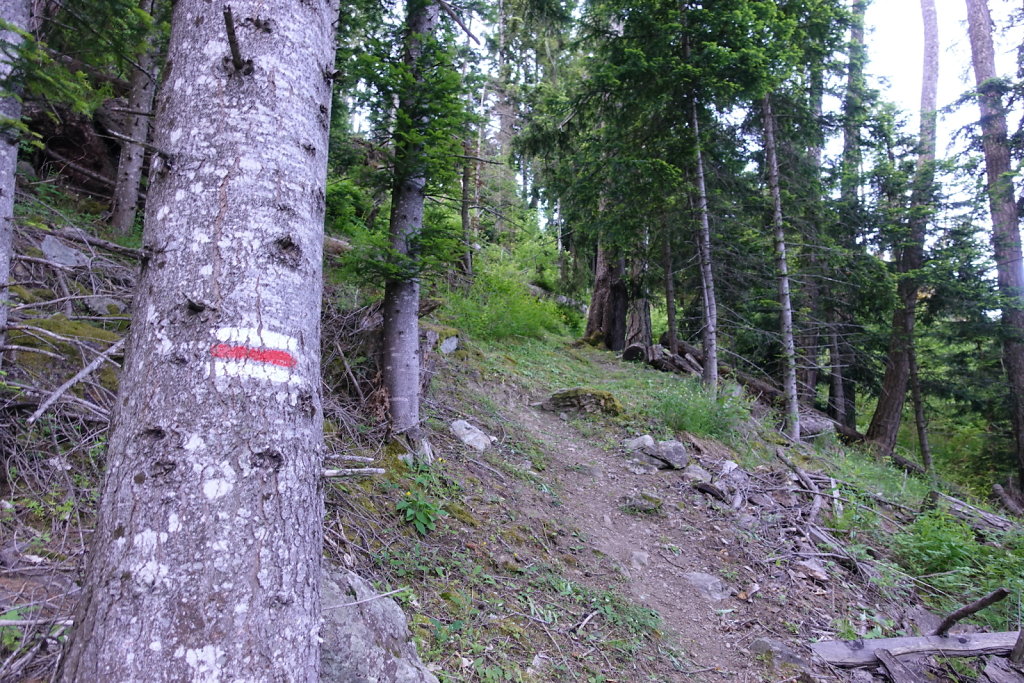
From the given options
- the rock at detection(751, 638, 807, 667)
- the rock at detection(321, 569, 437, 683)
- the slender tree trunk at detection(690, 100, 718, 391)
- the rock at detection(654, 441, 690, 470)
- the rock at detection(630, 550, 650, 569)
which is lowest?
the rock at detection(751, 638, 807, 667)

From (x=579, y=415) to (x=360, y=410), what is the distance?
4192 millimetres

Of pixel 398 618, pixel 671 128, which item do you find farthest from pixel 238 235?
pixel 671 128

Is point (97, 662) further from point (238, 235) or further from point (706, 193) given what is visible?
point (706, 193)

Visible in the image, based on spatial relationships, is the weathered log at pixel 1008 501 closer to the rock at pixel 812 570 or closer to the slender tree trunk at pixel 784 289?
the slender tree trunk at pixel 784 289

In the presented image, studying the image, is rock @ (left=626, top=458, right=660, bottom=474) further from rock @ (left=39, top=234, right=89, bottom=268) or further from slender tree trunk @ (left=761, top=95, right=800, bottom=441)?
rock @ (left=39, top=234, right=89, bottom=268)

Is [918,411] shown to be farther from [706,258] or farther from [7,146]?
[7,146]

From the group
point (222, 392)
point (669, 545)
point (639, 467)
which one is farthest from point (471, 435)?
point (222, 392)

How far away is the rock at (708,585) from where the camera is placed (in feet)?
17.5

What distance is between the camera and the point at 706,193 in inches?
426

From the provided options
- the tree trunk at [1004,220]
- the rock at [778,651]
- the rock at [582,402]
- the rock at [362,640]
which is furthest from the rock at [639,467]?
the tree trunk at [1004,220]

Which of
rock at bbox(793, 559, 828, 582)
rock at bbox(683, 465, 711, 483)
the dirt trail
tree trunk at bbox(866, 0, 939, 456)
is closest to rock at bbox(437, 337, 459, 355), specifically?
the dirt trail

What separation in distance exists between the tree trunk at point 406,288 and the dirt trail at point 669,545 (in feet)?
6.56

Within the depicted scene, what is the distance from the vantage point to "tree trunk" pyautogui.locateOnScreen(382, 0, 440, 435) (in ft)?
16.8

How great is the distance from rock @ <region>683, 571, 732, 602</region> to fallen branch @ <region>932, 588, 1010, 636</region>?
1714mm
